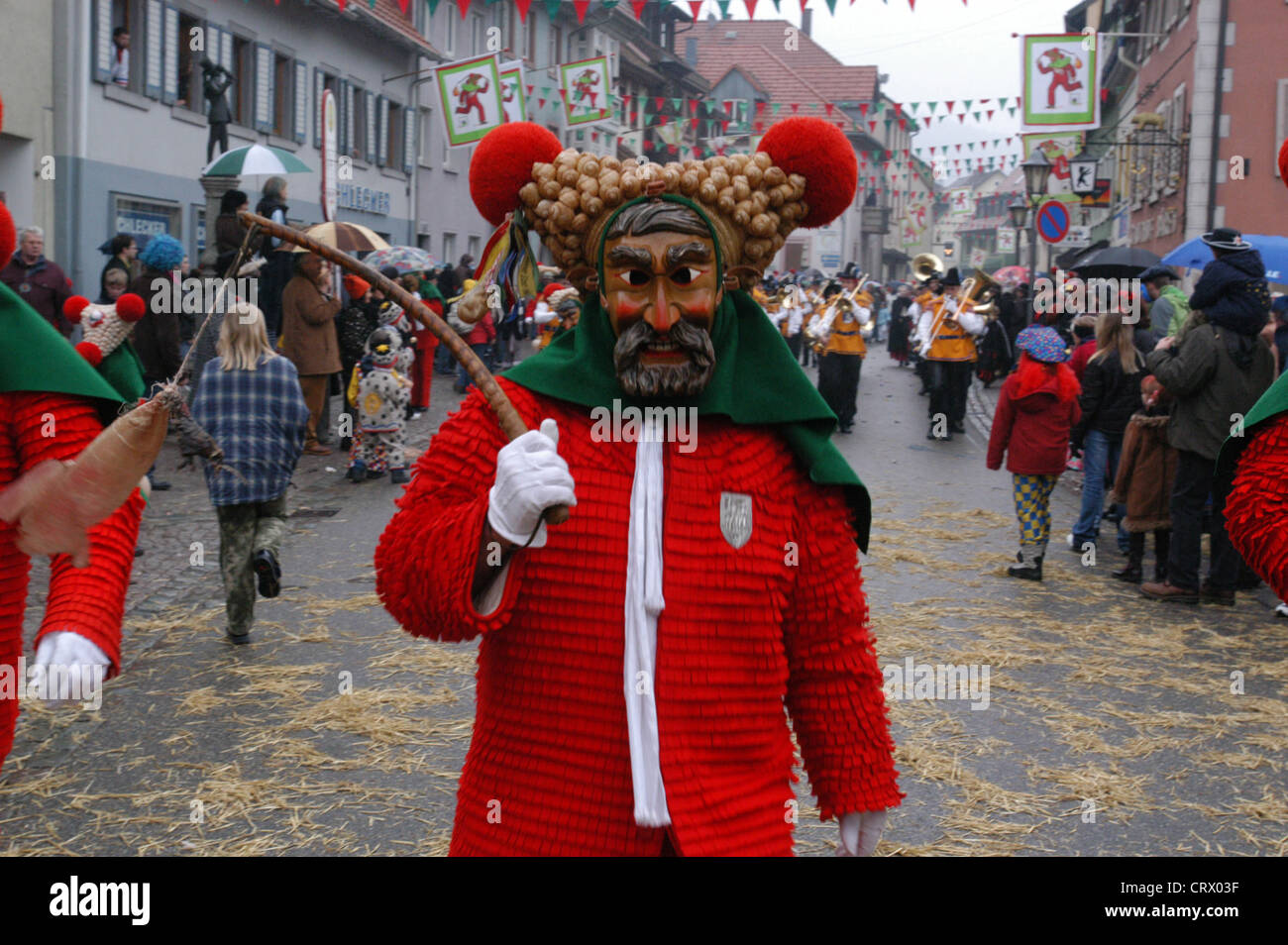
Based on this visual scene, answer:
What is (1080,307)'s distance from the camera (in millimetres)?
13742

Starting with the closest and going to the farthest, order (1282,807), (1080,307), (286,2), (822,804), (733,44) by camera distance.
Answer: (822,804), (1282,807), (1080,307), (286,2), (733,44)

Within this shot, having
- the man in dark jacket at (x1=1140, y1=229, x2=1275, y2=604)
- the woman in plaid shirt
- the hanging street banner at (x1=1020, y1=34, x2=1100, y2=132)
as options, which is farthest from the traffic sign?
the woman in plaid shirt

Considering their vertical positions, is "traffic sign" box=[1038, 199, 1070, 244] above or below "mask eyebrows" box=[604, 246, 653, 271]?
above

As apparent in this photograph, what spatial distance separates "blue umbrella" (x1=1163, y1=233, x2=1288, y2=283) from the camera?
12367 millimetres

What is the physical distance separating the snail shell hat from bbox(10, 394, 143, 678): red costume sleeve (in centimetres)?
90

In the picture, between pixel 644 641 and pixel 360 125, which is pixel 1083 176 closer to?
pixel 360 125

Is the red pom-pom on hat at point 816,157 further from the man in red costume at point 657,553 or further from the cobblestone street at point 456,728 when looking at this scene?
the cobblestone street at point 456,728

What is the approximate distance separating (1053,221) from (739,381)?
644 inches

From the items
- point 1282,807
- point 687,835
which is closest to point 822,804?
point 687,835

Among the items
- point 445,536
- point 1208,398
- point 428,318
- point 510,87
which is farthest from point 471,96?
point 445,536

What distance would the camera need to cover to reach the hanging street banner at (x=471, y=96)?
792 inches

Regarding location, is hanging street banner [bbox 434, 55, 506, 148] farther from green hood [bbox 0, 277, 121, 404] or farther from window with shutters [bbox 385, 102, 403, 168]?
green hood [bbox 0, 277, 121, 404]

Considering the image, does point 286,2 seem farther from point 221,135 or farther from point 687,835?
point 687,835
